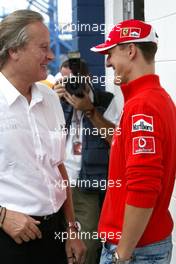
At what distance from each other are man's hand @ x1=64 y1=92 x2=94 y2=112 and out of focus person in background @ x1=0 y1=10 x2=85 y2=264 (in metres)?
0.70

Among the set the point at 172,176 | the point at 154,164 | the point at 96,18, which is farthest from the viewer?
the point at 96,18

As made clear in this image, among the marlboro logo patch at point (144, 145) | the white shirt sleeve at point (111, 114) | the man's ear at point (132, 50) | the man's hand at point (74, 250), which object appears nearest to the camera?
the marlboro logo patch at point (144, 145)

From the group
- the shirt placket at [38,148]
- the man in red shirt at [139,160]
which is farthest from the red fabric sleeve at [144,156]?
the shirt placket at [38,148]

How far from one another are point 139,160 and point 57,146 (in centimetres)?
41

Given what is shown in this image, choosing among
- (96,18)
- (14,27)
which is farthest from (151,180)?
(96,18)

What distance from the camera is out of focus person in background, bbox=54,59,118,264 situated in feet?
7.63

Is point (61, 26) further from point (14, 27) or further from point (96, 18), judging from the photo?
point (14, 27)

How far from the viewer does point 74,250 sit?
1695 mm

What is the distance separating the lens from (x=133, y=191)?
1.31 metres

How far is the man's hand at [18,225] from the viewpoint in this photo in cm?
146

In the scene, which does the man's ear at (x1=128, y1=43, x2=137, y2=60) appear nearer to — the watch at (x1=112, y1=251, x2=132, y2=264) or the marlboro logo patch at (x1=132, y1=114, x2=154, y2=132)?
the marlboro logo patch at (x1=132, y1=114, x2=154, y2=132)

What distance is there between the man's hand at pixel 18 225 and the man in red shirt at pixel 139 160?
229 millimetres

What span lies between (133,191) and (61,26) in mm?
1800

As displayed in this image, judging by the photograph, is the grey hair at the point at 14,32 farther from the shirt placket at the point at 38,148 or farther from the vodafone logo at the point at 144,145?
the vodafone logo at the point at 144,145
